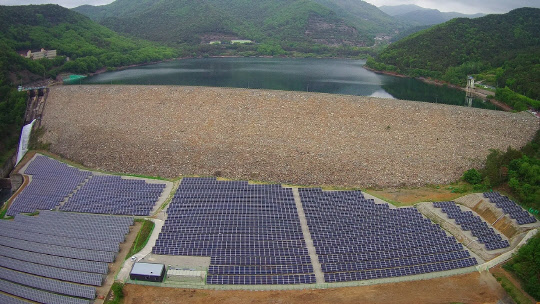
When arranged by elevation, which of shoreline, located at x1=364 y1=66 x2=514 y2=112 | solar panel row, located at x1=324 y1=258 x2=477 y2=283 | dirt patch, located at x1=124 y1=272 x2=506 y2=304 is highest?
shoreline, located at x1=364 y1=66 x2=514 y2=112

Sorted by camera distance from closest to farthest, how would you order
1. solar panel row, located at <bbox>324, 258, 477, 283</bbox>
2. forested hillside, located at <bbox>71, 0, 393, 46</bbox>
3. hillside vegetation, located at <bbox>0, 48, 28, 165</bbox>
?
1. solar panel row, located at <bbox>324, 258, 477, 283</bbox>
2. hillside vegetation, located at <bbox>0, 48, 28, 165</bbox>
3. forested hillside, located at <bbox>71, 0, 393, 46</bbox>

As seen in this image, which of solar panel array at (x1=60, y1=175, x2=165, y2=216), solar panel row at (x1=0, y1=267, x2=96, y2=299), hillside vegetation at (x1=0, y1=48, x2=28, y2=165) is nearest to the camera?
solar panel row at (x1=0, y1=267, x2=96, y2=299)

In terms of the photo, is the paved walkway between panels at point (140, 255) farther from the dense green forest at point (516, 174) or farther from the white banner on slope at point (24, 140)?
the dense green forest at point (516, 174)

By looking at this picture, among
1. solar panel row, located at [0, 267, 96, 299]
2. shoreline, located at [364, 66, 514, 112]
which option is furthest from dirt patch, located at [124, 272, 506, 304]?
shoreline, located at [364, 66, 514, 112]

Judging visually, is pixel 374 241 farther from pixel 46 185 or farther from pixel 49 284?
pixel 46 185

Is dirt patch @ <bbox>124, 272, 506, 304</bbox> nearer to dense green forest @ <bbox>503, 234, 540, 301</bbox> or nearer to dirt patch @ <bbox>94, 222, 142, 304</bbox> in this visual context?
dirt patch @ <bbox>94, 222, 142, 304</bbox>

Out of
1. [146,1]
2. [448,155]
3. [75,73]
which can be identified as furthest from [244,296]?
[146,1]

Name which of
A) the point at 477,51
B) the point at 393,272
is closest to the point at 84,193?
the point at 393,272
